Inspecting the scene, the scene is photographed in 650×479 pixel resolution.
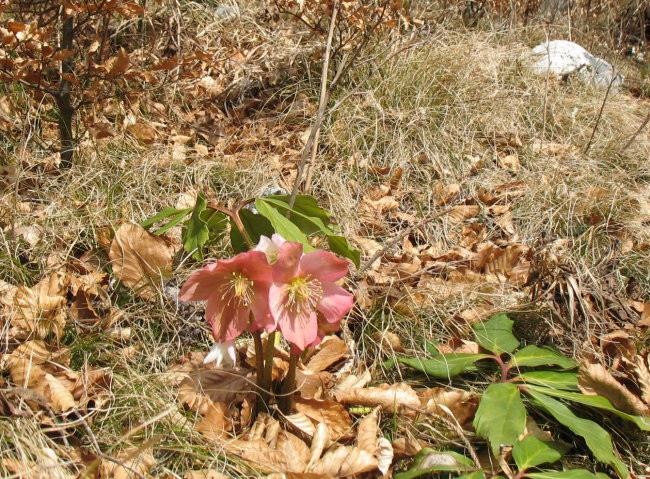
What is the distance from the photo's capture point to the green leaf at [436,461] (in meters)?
1.56

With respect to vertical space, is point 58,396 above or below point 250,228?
below

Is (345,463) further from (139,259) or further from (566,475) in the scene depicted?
(139,259)

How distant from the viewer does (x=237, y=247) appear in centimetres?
154

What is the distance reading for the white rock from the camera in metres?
4.06

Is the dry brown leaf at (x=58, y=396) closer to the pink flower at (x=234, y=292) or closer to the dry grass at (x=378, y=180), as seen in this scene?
the dry grass at (x=378, y=180)

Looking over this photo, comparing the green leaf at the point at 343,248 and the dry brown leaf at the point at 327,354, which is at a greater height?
the green leaf at the point at 343,248

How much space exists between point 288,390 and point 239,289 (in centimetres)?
46

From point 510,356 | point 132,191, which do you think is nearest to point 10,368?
point 132,191

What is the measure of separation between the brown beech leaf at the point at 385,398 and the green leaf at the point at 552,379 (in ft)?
0.99

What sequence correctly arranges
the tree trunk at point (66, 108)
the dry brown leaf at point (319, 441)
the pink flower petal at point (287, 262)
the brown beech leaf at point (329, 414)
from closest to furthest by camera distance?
the pink flower petal at point (287, 262) < the dry brown leaf at point (319, 441) < the brown beech leaf at point (329, 414) < the tree trunk at point (66, 108)

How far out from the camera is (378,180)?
9.79 ft

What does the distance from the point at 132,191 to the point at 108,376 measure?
93 cm

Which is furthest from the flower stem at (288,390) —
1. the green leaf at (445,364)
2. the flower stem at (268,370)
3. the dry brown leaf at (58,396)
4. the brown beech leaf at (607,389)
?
the brown beech leaf at (607,389)

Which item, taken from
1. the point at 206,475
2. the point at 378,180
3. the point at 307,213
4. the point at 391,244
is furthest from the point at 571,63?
the point at 206,475
